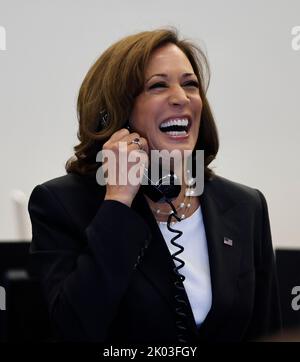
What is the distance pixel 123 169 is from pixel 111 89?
0.70 feet

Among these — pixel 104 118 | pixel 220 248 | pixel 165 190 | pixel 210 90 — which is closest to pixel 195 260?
pixel 220 248

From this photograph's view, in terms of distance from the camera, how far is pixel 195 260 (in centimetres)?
116

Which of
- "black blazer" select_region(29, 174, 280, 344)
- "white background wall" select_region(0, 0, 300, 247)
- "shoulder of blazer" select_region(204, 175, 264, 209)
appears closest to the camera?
"black blazer" select_region(29, 174, 280, 344)

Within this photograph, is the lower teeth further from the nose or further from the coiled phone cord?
the coiled phone cord

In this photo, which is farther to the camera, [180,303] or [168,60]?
[168,60]

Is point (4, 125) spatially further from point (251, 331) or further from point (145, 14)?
point (251, 331)

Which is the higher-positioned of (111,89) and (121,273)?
(111,89)

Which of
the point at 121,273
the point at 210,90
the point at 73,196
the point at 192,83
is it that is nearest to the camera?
the point at 121,273

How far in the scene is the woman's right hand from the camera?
1.09m

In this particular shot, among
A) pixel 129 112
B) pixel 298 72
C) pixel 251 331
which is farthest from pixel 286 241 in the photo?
pixel 129 112

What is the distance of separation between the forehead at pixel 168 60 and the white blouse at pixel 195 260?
13.6 inches

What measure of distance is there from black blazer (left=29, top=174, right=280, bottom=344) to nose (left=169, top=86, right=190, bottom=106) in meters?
0.24

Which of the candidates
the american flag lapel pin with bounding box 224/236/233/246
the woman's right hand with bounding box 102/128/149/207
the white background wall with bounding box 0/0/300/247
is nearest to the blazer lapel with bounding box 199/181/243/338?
the american flag lapel pin with bounding box 224/236/233/246

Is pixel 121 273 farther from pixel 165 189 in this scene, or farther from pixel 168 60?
pixel 168 60
